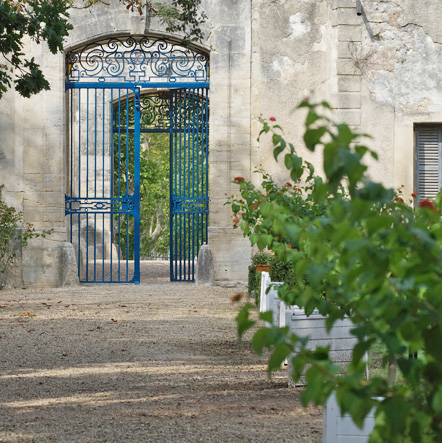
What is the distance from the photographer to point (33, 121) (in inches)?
414

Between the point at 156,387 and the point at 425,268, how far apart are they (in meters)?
3.41

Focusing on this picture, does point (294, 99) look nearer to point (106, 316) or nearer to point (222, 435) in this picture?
point (106, 316)

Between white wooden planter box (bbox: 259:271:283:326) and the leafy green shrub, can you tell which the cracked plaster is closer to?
white wooden planter box (bbox: 259:271:283:326)

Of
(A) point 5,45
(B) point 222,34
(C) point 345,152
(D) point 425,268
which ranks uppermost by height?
(B) point 222,34

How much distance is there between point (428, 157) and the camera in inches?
410

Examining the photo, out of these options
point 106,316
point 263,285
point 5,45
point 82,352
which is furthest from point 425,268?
point 106,316

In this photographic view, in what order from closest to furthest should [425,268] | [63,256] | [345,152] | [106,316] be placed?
[345,152]
[425,268]
[106,316]
[63,256]

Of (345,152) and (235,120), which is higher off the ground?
(235,120)

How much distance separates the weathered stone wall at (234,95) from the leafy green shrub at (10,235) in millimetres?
170

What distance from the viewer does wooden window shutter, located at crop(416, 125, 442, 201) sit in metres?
10.4

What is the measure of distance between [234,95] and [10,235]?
11.6 feet

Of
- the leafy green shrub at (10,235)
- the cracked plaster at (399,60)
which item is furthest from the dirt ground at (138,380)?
the cracked plaster at (399,60)

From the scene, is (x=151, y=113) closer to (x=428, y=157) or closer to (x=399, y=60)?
(x=399, y=60)

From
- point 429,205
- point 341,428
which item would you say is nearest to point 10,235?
point 341,428
